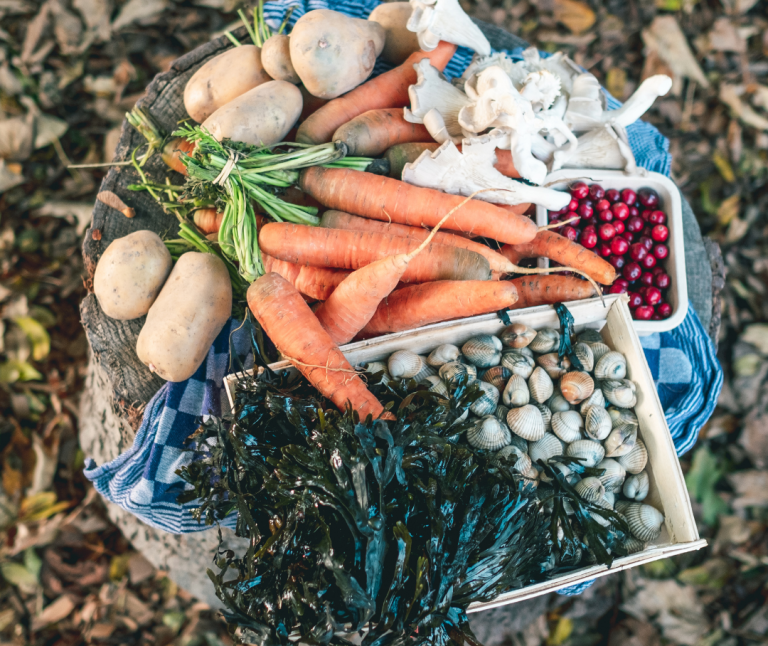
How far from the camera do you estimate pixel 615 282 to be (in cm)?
179

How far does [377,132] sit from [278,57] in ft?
1.29

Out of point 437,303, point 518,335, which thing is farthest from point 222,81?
point 518,335

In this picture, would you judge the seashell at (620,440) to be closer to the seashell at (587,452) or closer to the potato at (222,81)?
the seashell at (587,452)

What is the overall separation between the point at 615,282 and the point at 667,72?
1551mm

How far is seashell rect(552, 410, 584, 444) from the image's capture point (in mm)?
1494

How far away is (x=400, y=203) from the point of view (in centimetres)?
171

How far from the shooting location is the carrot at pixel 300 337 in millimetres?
1461

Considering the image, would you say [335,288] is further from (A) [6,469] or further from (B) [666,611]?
(B) [666,611]

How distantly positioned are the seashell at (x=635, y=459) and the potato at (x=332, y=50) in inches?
56.1

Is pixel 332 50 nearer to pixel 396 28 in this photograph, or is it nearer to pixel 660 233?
→ pixel 396 28

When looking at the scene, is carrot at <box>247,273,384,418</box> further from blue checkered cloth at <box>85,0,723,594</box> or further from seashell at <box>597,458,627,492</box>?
seashell at <box>597,458,627,492</box>

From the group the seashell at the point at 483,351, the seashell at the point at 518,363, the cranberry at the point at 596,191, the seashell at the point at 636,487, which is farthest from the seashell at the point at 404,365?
the cranberry at the point at 596,191

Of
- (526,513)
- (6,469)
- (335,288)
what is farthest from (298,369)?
(6,469)

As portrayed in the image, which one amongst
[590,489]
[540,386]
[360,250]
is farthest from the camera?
[360,250]
